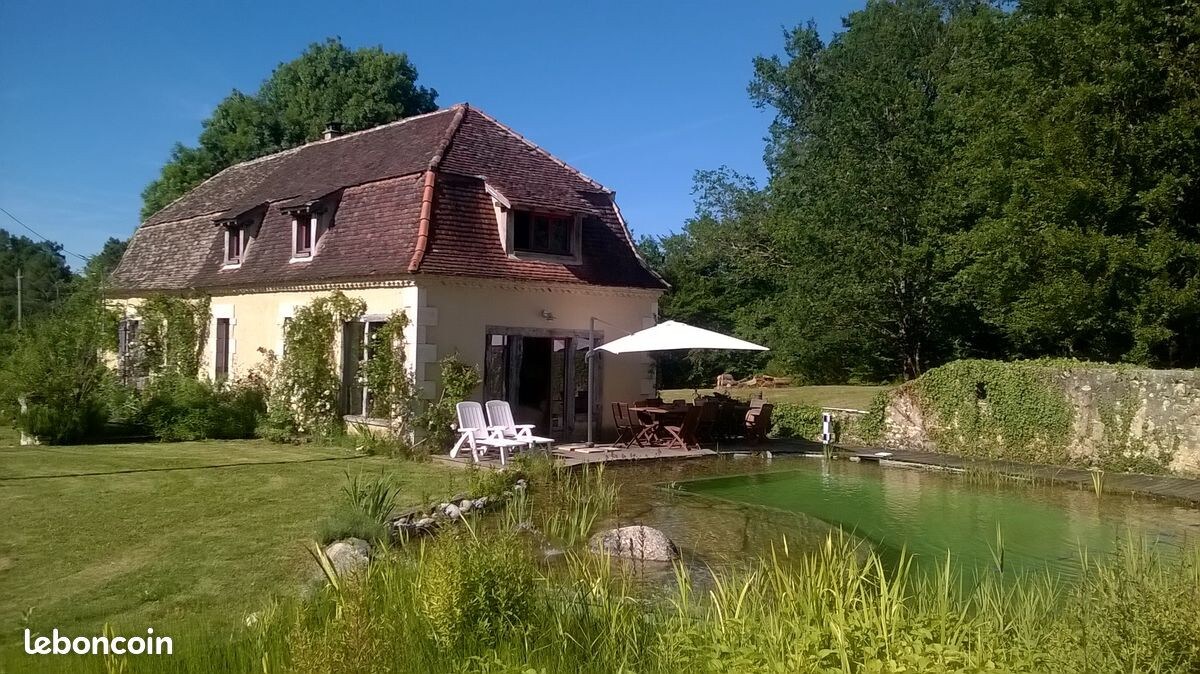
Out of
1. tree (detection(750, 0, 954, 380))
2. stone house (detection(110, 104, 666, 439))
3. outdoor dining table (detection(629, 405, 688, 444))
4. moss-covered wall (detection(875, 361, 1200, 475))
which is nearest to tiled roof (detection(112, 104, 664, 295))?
stone house (detection(110, 104, 666, 439))

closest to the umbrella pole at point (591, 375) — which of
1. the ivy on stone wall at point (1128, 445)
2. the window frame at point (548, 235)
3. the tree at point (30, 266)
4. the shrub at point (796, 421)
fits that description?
the window frame at point (548, 235)

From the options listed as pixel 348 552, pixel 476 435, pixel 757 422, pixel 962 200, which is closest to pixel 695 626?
pixel 348 552

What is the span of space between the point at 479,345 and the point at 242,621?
9662mm

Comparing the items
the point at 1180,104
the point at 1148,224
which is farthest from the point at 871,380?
the point at 1180,104

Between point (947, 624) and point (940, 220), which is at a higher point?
point (940, 220)

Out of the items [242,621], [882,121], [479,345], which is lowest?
[242,621]

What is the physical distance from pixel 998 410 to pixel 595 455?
7.75 m

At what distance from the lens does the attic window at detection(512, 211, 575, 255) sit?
15945mm

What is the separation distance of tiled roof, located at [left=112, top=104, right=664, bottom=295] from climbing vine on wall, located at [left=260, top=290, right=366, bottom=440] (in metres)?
0.60

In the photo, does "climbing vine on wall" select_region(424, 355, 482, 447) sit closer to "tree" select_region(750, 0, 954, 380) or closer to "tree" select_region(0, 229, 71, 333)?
"tree" select_region(750, 0, 954, 380)

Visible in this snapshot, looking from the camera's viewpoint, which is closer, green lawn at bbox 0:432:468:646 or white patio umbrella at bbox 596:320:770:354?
green lawn at bbox 0:432:468:646

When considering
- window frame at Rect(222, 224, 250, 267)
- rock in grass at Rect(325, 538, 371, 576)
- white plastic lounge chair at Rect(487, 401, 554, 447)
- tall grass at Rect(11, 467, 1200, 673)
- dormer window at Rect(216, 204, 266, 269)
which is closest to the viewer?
tall grass at Rect(11, 467, 1200, 673)

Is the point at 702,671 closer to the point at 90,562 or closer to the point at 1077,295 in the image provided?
the point at 90,562

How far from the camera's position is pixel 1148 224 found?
63.7 feet
